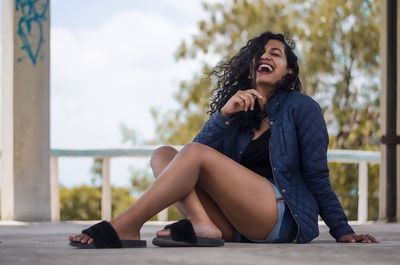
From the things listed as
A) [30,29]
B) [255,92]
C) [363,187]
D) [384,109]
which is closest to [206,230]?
[255,92]

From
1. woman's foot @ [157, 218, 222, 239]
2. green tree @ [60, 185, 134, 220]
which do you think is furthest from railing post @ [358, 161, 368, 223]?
green tree @ [60, 185, 134, 220]

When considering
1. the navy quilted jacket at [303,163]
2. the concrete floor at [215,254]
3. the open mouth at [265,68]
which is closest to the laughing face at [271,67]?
the open mouth at [265,68]

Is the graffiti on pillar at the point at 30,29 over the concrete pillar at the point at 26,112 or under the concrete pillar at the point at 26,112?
over

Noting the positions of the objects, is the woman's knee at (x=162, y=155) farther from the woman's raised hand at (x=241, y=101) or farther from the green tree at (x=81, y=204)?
the green tree at (x=81, y=204)

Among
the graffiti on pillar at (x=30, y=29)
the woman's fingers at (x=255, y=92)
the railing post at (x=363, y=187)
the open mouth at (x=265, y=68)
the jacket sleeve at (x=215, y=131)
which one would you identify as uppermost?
the graffiti on pillar at (x=30, y=29)

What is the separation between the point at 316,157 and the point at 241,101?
465 millimetres

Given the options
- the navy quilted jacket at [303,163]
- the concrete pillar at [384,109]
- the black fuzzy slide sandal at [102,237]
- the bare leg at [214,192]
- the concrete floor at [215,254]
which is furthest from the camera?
the concrete pillar at [384,109]

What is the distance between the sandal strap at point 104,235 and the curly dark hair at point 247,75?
998mm

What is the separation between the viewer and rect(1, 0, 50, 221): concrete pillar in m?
9.16

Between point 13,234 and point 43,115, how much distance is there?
278 cm

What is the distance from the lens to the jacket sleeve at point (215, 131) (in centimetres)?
548

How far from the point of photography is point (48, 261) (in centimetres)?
424

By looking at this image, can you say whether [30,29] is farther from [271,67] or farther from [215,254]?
[215,254]

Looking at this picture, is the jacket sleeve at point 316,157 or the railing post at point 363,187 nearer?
the jacket sleeve at point 316,157
